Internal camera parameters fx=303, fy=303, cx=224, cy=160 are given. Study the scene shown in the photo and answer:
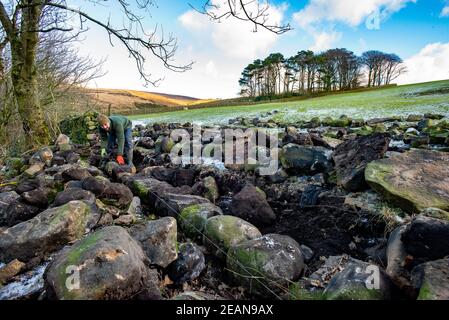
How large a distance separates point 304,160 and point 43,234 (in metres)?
3.35

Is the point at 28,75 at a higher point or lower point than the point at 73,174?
higher

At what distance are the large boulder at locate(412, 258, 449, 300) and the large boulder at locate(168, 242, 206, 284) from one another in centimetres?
152

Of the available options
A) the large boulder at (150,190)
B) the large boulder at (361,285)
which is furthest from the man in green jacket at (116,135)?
the large boulder at (361,285)

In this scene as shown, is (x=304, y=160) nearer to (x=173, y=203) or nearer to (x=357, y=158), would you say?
(x=357, y=158)

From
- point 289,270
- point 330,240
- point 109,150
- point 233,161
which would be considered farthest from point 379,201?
point 109,150

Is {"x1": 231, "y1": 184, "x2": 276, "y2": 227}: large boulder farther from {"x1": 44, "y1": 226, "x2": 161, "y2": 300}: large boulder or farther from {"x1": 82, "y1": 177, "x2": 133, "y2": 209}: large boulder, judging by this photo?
{"x1": 44, "y1": 226, "x2": 161, "y2": 300}: large boulder

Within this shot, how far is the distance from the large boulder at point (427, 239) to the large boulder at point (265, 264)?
0.79m

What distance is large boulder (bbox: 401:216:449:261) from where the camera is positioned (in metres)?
2.01

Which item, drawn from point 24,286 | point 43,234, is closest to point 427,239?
point 24,286

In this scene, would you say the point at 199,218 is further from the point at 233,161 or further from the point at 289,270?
the point at 233,161

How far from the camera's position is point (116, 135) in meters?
6.29

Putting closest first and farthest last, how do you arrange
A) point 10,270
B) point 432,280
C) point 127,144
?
point 432,280 → point 10,270 → point 127,144

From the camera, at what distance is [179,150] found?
6.53m

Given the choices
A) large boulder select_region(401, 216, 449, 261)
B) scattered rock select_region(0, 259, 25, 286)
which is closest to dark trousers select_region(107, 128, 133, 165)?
scattered rock select_region(0, 259, 25, 286)
